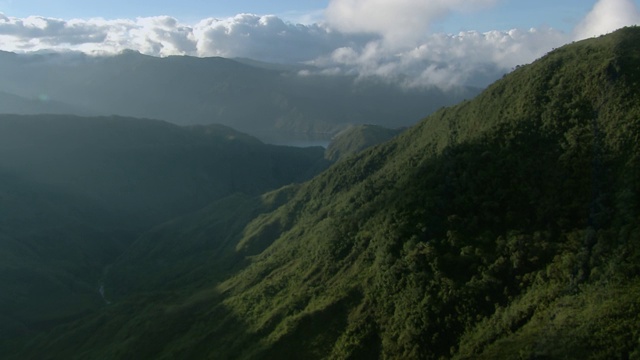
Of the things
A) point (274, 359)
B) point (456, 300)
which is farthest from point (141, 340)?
point (456, 300)

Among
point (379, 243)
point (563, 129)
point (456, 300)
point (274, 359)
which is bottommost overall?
point (274, 359)

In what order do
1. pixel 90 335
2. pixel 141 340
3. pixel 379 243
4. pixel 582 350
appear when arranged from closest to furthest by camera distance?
1. pixel 582 350
2. pixel 379 243
3. pixel 141 340
4. pixel 90 335

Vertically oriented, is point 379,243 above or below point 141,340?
above

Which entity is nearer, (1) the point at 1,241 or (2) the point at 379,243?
(2) the point at 379,243

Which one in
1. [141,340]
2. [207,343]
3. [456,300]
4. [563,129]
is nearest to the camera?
[456,300]

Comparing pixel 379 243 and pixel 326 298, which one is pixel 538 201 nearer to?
pixel 379 243

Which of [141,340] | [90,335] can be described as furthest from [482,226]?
[90,335]
